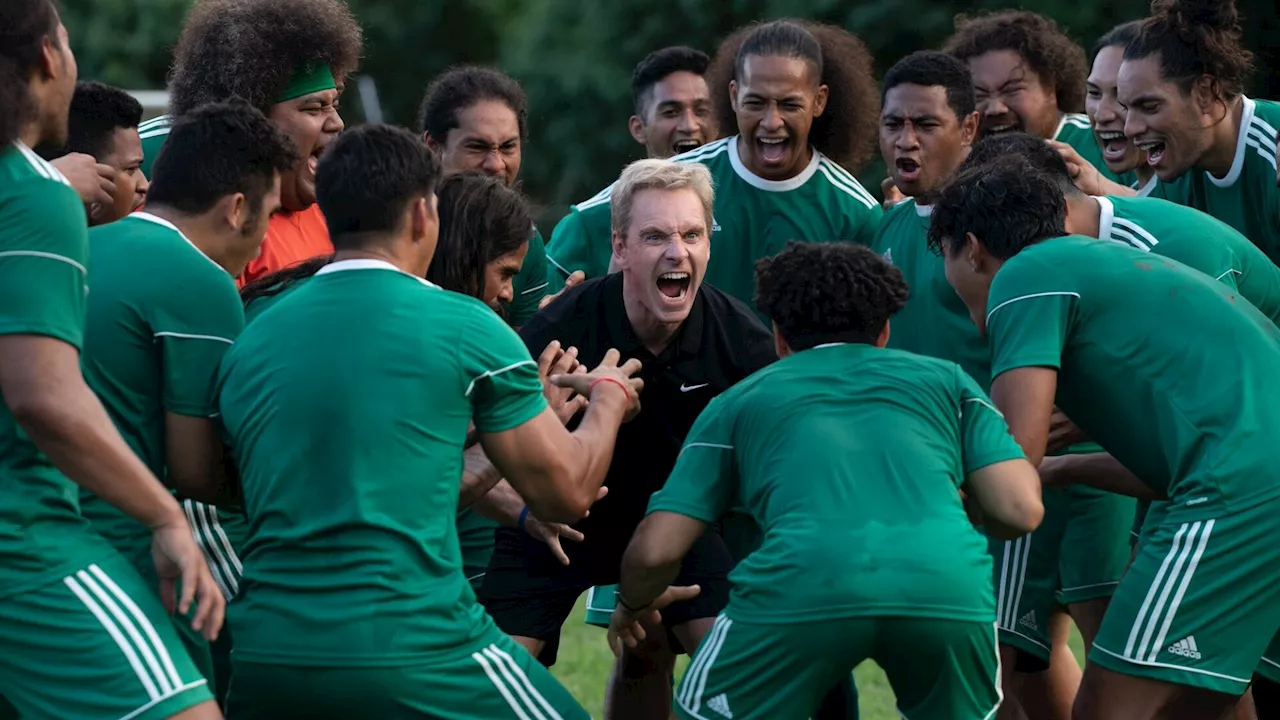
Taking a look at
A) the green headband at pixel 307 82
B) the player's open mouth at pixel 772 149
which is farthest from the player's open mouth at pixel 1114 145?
the green headband at pixel 307 82

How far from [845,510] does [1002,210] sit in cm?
128

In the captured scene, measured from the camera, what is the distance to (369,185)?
14.0 ft

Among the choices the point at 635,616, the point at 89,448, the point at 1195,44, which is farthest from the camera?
the point at 1195,44

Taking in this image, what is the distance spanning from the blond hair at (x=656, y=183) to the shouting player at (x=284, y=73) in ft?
3.72

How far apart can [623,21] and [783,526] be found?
14893mm

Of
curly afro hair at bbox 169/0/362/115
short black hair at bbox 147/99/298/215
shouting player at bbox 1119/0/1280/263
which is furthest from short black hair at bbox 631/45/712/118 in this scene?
short black hair at bbox 147/99/298/215

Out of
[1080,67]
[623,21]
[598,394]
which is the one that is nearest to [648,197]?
[598,394]

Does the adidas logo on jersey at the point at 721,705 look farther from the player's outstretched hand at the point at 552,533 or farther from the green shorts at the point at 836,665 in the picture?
the player's outstretched hand at the point at 552,533

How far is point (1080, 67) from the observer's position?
866 centimetres

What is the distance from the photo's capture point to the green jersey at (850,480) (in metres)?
4.28

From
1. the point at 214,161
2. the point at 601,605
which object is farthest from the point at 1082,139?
the point at 214,161

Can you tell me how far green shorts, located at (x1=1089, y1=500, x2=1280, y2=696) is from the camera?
4922 millimetres

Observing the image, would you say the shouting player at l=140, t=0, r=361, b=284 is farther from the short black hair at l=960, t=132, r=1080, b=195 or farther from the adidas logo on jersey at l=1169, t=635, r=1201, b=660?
the adidas logo on jersey at l=1169, t=635, r=1201, b=660

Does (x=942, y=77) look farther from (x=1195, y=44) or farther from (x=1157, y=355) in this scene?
(x=1157, y=355)
